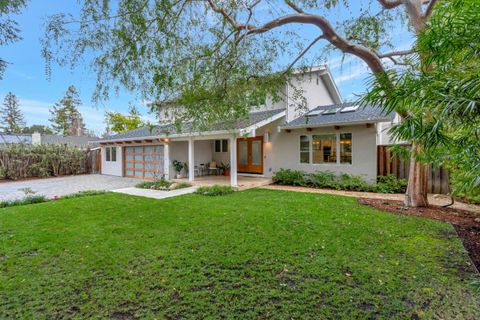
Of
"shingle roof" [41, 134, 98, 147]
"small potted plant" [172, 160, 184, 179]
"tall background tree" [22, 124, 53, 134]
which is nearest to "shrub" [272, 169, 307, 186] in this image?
"small potted plant" [172, 160, 184, 179]

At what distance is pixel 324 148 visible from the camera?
11.5 metres

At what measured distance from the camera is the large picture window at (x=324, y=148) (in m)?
11.2

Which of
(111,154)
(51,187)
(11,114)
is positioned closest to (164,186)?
(51,187)

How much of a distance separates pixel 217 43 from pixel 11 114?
56.4 metres

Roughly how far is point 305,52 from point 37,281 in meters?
7.67

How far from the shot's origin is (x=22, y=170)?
15.2 meters

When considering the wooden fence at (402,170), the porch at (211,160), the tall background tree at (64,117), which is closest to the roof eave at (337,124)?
the wooden fence at (402,170)

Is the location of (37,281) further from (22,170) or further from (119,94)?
(22,170)

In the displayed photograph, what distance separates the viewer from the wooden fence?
9227 millimetres

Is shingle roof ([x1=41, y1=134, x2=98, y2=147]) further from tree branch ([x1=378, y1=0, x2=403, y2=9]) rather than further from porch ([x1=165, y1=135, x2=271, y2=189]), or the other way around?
tree branch ([x1=378, y1=0, x2=403, y2=9])

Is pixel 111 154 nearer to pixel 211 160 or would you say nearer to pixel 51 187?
pixel 51 187

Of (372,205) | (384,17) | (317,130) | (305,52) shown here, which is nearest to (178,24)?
(305,52)

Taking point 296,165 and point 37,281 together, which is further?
point 296,165

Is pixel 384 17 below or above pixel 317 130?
above
